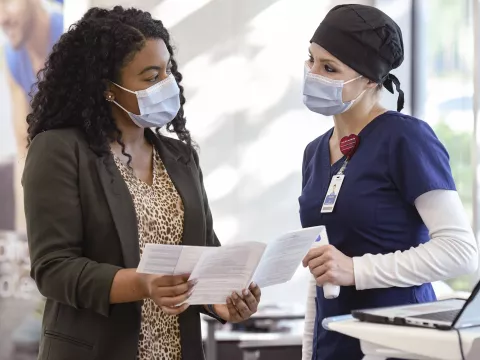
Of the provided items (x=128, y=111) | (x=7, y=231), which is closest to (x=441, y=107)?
(x=7, y=231)

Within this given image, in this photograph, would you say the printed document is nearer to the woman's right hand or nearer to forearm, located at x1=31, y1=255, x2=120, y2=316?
the woman's right hand

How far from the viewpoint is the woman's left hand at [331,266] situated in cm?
200

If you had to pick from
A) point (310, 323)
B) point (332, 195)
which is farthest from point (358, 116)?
point (310, 323)

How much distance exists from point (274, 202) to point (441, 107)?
1.09m

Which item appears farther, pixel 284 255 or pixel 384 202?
pixel 384 202

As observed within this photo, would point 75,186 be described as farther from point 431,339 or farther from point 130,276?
point 431,339

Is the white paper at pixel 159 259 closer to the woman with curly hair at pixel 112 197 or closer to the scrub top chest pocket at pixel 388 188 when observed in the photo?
the woman with curly hair at pixel 112 197

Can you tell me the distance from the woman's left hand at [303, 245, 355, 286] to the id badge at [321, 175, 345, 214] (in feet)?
0.45

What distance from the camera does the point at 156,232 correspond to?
2.11m

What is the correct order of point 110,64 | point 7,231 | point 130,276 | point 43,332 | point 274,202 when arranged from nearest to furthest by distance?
point 130,276 → point 43,332 → point 110,64 → point 7,231 → point 274,202

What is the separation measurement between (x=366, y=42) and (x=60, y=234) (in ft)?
3.04

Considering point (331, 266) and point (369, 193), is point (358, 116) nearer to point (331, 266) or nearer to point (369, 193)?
point (369, 193)

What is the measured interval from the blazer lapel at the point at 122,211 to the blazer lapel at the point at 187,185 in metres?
0.16

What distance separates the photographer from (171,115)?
2336 mm
